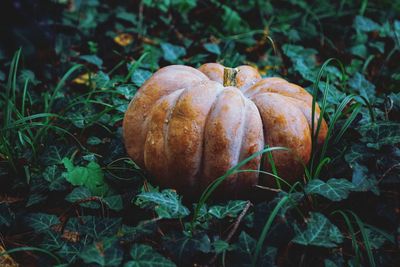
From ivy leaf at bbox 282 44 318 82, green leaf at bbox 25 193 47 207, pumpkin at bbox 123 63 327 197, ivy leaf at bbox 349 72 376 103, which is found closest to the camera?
pumpkin at bbox 123 63 327 197

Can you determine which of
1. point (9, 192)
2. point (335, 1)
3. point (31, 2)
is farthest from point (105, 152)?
point (335, 1)

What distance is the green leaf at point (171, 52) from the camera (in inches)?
126

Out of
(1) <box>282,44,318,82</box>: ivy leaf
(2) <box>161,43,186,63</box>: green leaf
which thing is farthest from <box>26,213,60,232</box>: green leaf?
(1) <box>282,44,318,82</box>: ivy leaf

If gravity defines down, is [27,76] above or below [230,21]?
below

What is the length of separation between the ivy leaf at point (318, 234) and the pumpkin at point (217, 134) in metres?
0.30

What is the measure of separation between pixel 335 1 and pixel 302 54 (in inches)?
55.8

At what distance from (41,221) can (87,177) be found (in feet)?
1.02

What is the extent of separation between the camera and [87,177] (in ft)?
6.76

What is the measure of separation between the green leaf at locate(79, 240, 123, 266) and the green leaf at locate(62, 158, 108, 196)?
484mm

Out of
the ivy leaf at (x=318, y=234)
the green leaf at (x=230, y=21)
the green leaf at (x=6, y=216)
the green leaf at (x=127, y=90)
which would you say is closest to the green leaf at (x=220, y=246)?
the ivy leaf at (x=318, y=234)

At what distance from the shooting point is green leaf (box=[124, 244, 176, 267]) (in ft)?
5.01

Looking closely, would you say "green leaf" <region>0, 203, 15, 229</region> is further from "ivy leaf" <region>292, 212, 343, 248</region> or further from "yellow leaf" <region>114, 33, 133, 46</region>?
"yellow leaf" <region>114, 33, 133, 46</region>

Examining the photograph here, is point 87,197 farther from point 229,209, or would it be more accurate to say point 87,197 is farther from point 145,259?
point 229,209

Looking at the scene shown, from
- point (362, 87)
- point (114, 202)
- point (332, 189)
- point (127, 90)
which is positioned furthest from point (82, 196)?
point (362, 87)
